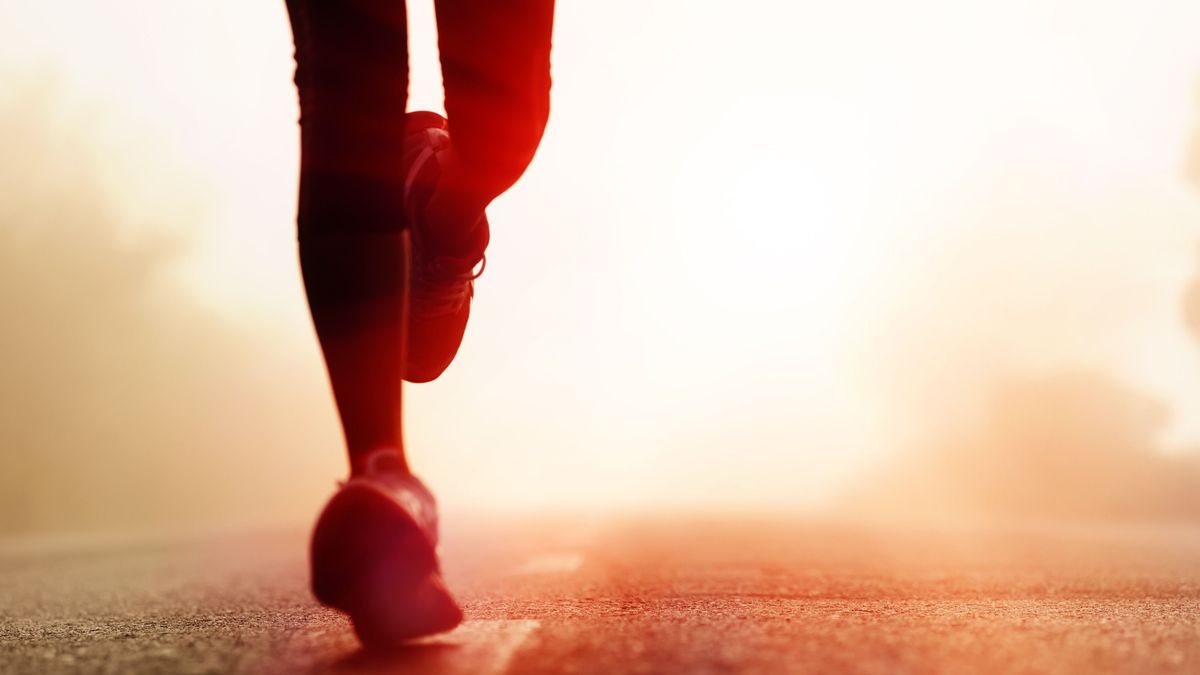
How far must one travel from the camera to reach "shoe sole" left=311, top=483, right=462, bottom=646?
5.87ft

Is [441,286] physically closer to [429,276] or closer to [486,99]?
[429,276]

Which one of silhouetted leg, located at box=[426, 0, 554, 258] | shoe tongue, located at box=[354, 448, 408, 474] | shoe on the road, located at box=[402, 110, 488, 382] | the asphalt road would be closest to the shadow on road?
the asphalt road

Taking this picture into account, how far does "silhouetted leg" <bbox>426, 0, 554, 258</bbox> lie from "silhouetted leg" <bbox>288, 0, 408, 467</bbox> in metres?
0.22

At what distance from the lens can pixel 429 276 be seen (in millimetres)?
2725

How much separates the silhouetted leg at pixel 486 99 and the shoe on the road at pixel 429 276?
3 centimetres

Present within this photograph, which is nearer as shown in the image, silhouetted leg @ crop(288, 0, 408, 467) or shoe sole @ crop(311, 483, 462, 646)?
shoe sole @ crop(311, 483, 462, 646)

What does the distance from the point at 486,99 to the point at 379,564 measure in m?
1.02

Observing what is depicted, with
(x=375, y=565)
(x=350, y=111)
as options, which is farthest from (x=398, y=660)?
(x=350, y=111)

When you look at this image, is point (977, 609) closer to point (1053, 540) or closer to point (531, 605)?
point (531, 605)

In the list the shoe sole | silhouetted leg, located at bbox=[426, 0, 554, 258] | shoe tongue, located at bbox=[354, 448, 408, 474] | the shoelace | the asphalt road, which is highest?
silhouetted leg, located at bbox=[426, 0, 554, 258]

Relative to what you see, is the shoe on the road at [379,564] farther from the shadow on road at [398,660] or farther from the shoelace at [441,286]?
the shoelace at [441,286]

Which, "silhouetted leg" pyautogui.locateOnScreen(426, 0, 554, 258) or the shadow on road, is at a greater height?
"silhouetted leg" pyautogui.locateOnScreen(426, 0, 554, 258)

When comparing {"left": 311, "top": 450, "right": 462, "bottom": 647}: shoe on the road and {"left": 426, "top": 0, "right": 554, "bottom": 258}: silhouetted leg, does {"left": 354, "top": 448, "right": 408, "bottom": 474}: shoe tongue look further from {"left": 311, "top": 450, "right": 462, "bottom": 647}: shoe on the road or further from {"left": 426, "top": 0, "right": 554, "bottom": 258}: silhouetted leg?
{"left": 426, "top": 0, "right": 554, "bottom": 258}: silhouetted leg

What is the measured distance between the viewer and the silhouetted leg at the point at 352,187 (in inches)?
81.7
